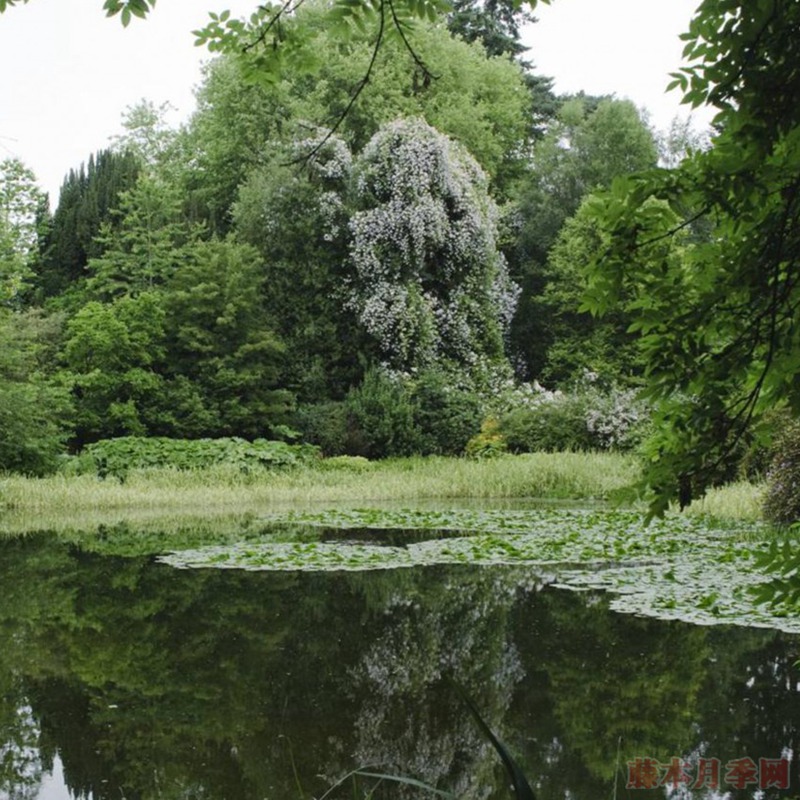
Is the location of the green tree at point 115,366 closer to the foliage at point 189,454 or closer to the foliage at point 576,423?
the foliage at point 189,454

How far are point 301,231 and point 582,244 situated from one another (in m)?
7.12

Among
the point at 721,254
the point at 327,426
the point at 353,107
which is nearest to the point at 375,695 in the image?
the point at 721,254

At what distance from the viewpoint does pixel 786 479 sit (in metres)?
9.73

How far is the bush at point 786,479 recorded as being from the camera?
9.54 meters

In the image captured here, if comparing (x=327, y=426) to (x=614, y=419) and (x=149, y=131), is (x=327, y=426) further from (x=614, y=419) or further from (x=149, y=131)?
(x=149, y=131)

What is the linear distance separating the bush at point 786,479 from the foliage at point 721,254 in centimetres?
773

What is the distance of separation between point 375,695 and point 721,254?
3.00 m

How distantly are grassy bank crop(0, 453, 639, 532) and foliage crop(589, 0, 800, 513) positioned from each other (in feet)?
37.9

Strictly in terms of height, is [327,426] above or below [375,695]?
above

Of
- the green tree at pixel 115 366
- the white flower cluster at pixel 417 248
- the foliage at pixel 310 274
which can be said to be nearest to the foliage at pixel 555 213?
the white flower cluster at pixel 417 248

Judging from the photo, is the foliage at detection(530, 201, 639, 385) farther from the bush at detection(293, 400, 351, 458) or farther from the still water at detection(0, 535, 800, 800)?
the still water at detection(0, 535, 800, 800)

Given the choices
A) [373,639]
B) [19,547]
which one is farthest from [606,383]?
[373,639]

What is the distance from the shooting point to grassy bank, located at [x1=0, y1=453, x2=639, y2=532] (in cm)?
1420

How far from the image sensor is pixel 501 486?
16.1m
